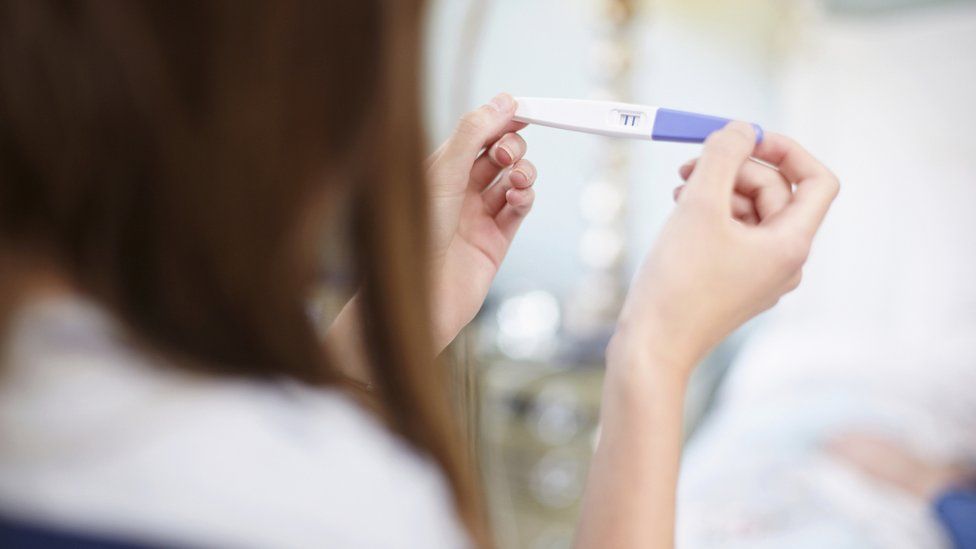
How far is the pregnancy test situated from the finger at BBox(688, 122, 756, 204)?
0.13 feet

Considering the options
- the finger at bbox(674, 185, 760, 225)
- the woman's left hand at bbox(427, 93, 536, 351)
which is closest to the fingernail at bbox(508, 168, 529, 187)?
the woman's left hand at bbox(427, 93, 536, 351)

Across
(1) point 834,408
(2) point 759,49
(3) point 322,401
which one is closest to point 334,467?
(3) point 322,401

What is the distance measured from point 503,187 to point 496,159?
0.03m

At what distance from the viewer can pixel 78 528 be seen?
0.28m

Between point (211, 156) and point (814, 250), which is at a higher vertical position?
point (211, 156)

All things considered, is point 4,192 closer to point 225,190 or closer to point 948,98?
point 225,190

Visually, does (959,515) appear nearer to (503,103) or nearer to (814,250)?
(503,103)

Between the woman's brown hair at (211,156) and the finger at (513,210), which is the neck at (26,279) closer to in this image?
the woman's brown hair at (211,156)

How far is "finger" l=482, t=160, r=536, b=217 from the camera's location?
0.61 meters

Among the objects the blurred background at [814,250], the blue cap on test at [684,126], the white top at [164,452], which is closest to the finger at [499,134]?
the blue cap on test at [684,126]

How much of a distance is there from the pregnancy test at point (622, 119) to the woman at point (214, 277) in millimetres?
274

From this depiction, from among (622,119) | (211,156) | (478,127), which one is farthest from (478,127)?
(211,156)

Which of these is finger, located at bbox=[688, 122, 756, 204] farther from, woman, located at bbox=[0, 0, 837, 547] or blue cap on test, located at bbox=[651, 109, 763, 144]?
woman, located at bbox=[0, 0, 837, 547]

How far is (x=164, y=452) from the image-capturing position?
0.94 feet
